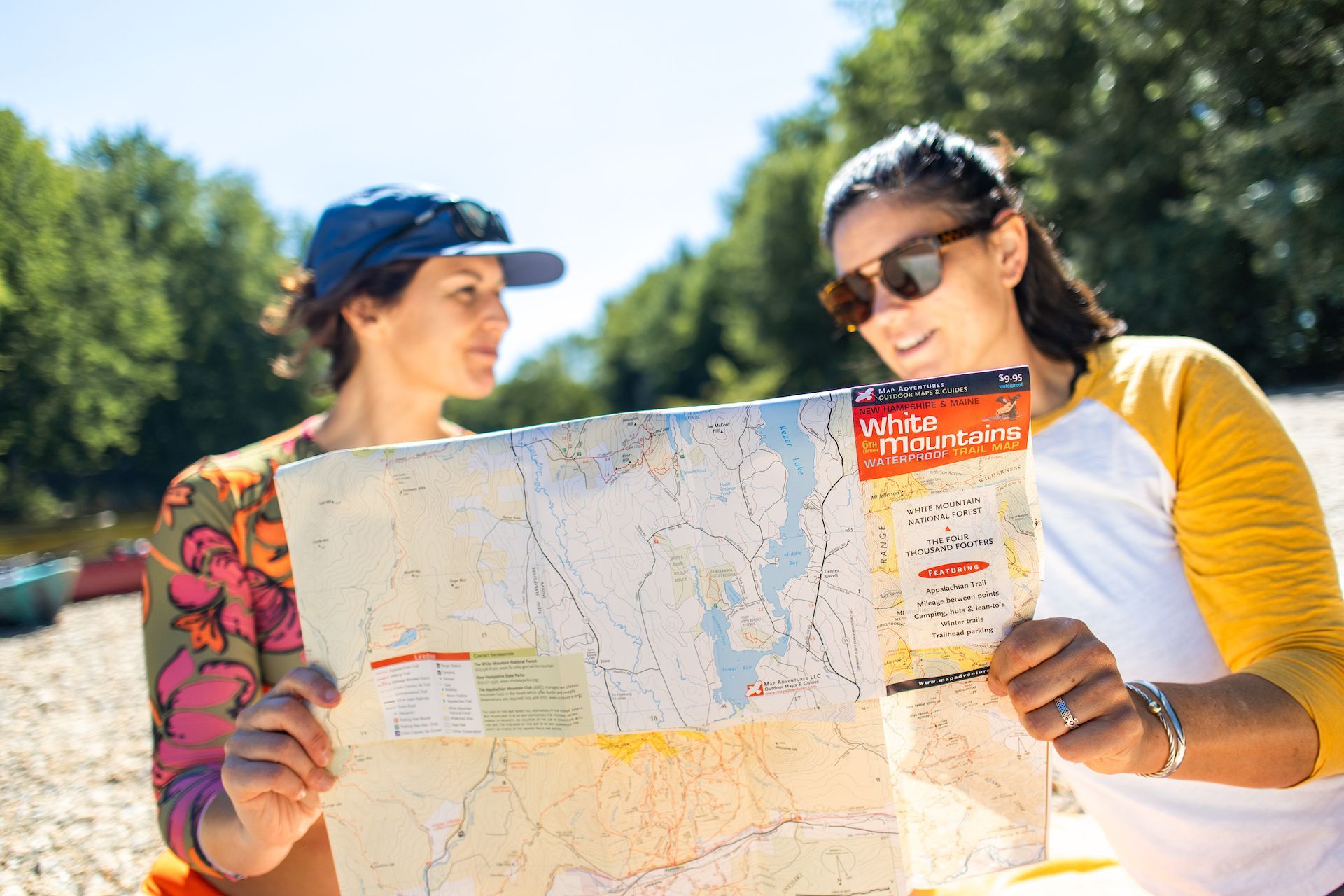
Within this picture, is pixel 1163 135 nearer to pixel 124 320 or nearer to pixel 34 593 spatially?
pixel 34 593

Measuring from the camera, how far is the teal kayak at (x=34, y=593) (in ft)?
35.2

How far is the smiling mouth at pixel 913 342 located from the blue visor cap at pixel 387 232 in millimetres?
1247

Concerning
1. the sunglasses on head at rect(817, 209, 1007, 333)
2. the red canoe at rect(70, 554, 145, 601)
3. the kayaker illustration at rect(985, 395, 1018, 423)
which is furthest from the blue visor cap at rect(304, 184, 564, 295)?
the red canoe at rect(70, 554, 145, 601)

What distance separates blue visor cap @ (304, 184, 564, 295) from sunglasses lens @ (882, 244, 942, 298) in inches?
47.7

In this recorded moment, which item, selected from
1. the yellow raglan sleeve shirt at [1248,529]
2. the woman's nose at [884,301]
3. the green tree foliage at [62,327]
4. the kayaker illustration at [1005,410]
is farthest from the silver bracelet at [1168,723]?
the green tree foliage at [62,327]

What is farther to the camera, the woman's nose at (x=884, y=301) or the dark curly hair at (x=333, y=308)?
the dark curly hair at (x=333, y=308)

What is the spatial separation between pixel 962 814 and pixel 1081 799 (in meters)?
0.89

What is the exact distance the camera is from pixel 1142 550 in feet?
6.19

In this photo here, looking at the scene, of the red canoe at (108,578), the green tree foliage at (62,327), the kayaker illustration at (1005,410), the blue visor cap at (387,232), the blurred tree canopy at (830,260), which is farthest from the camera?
the green tree foliage at (62,327)

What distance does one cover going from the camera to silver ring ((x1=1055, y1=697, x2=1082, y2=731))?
133cm

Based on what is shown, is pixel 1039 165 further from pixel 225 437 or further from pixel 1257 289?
pixel 225 437

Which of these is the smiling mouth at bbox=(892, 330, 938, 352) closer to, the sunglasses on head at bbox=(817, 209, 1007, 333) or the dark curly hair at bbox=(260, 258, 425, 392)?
the sunglasses on head at bbox=(817, 209, 1007, 333)

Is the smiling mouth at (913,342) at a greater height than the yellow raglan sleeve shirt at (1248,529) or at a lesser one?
greater

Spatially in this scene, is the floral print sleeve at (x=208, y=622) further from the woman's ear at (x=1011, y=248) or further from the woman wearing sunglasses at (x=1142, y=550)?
the woman's ear at (x=1011, y=248)
